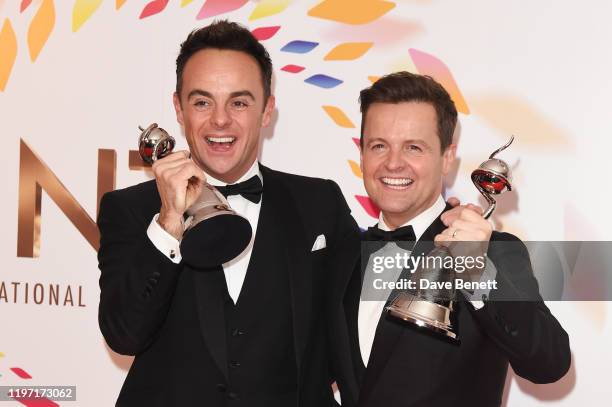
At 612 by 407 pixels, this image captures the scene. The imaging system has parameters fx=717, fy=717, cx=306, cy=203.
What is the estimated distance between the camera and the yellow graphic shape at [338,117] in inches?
139

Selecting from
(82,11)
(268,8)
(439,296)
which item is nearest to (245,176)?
(439,296)

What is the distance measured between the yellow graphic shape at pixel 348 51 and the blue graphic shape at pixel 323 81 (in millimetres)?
93

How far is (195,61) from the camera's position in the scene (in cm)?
268

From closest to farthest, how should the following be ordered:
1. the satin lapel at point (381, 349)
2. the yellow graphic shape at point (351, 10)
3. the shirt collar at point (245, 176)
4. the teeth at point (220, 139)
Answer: the satin lapel at point (381, 349)
the teeth at point (220, 139)
the shirt collar at point (245, 176)
the yellow graphic shape at point (351, 10)

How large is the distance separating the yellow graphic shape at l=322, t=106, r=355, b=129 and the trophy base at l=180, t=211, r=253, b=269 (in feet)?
4.44

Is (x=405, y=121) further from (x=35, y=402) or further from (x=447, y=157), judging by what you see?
(x=35, y=402)

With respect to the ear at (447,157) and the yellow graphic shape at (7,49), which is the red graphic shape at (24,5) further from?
the ear at (447,157)

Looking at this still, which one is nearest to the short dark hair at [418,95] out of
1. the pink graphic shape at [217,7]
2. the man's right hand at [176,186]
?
the man's right hand at [176,186]

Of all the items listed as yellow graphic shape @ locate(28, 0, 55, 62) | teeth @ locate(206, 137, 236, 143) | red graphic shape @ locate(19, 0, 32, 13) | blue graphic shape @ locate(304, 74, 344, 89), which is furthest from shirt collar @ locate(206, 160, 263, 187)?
red graphic shape @ locate(19, 0, 32, 13)

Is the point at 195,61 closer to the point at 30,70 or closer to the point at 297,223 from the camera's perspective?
the point at 297,223

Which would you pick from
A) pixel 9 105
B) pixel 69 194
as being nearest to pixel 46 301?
pixel 69 194

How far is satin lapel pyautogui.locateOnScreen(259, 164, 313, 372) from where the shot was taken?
99.9 inches

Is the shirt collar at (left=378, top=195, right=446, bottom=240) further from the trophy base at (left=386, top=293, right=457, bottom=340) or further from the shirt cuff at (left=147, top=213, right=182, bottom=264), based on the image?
the shirt cuff at (left=147, top=213, right=182, bottom=264)

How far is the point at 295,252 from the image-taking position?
8.67 feet
